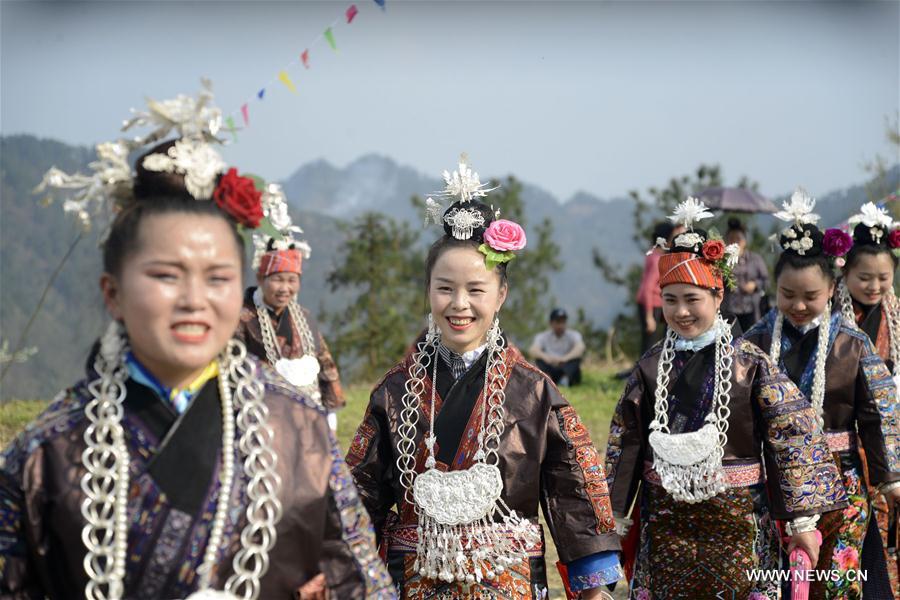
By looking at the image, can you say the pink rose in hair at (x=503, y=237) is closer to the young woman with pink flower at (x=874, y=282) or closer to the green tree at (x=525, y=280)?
the young woman with pink flower at (x=874, y=282)

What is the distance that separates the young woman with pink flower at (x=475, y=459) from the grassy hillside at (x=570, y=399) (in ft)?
8.66

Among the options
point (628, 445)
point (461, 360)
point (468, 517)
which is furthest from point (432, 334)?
point (628, 445)

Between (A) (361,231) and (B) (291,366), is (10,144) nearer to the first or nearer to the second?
(A) (361,231)

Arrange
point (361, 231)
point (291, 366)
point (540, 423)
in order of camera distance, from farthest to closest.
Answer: point (361, 231), point (291, 366), point (540, 423)

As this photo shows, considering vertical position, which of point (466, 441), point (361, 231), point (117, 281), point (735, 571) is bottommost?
point (735, 571)

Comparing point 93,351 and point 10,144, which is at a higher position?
point 10,144

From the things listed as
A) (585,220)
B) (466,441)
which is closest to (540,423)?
(466,441)

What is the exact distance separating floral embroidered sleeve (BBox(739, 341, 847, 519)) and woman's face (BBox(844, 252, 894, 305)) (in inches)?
68.5

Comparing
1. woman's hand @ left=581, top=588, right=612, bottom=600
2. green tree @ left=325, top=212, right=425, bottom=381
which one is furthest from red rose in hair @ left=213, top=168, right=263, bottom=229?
green tree @ left=325, top=212, right=425, bottom=381

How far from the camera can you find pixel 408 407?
143 inches

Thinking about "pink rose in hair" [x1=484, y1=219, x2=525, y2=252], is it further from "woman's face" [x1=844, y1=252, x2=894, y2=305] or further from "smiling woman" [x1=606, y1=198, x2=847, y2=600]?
"woman's face" [x1=844, y1=252, x2=894, y2=305]

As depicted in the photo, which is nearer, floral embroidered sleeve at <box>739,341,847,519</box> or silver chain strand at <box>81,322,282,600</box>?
silver chain strand at <box>81,322,282,600</box>

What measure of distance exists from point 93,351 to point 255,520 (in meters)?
0.56

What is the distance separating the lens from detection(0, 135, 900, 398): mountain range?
381 centimetres
